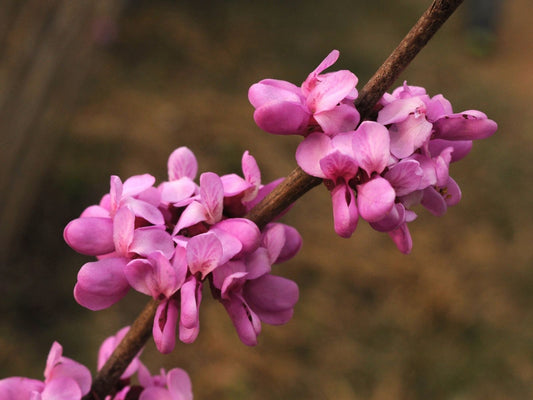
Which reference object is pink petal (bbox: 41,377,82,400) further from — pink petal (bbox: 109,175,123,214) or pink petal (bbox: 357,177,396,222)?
pink petal (bbox: 357,177,396,222)

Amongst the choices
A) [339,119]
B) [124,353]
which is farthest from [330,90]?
[124,353]

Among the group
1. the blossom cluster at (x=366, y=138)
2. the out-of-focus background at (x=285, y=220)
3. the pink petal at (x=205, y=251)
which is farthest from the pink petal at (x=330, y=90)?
the out-of-focus background at (x=285, y=220)

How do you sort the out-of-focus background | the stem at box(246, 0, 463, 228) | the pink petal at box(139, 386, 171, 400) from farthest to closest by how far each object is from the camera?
1. the out-of-focus background
2. the pink petal at box(139, 386, 171, 400)
3. the stem at box(246, 0, 463, 228)

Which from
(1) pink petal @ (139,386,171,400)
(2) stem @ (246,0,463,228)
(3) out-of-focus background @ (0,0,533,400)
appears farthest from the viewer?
(3) out-of-focus background @ (0,0,533,400)

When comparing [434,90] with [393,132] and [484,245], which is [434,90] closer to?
[484,245]

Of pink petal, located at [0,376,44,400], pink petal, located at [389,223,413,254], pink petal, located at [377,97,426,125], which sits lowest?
pink petal, located at [0,376,44,400]

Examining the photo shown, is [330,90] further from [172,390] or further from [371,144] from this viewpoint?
[172,390]

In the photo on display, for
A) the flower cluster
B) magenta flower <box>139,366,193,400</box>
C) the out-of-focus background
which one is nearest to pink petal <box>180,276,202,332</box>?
the flower cluster
